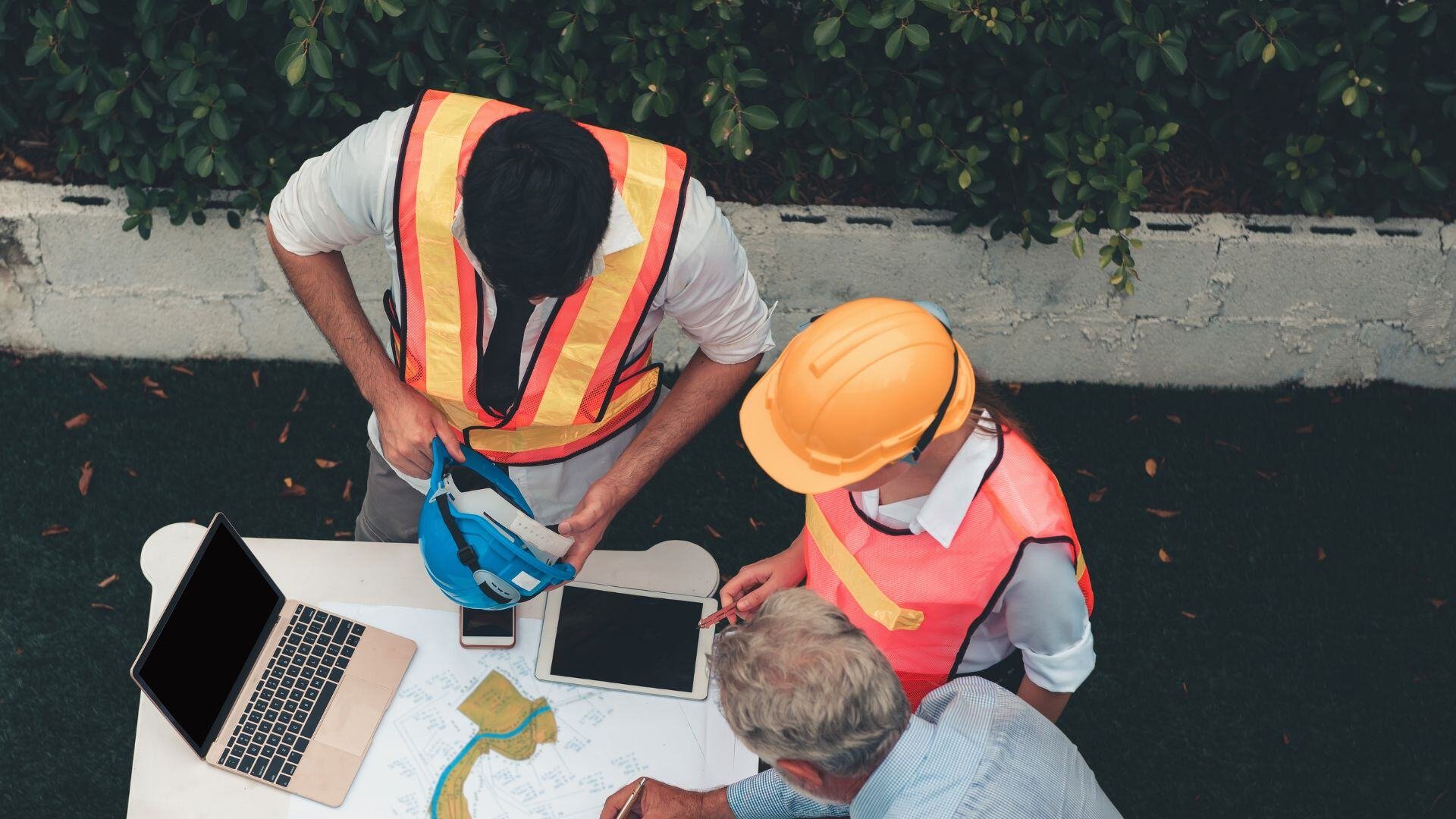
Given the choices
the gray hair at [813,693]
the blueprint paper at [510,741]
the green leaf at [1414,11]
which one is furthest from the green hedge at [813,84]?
the gray hair at [813,693]

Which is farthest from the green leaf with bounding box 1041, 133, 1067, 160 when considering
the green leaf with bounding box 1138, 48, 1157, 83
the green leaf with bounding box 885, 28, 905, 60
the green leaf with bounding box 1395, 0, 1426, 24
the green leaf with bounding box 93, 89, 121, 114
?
the green leaf with bounding box 93, 89, 121, 114

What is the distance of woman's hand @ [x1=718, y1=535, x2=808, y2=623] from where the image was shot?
8.08 ft

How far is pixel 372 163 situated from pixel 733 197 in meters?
1.67

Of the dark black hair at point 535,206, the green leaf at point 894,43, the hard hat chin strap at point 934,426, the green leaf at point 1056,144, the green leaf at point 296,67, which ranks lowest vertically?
the green leaf at point 1056,144

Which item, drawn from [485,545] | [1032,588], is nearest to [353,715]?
[485,545]

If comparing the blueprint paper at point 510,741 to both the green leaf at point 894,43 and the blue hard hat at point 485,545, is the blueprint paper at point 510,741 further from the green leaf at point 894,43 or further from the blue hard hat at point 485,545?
the green leaf at point 894,43

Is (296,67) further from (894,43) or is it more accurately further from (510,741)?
(510,741)

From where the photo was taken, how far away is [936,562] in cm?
202

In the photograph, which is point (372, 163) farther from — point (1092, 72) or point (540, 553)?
point (1092, 72)

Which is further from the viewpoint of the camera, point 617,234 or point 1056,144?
point 1056,144

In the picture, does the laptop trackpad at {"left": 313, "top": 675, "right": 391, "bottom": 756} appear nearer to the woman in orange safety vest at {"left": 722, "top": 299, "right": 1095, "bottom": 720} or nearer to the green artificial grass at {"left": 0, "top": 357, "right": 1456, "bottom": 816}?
the woman in orange safety vest at {"left": 722, "top": 299, "right": 1095, "bottom": 720}

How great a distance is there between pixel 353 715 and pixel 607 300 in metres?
1.00

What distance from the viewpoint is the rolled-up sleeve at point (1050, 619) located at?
75.0 inches

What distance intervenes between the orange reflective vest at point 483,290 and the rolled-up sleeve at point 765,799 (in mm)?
839
